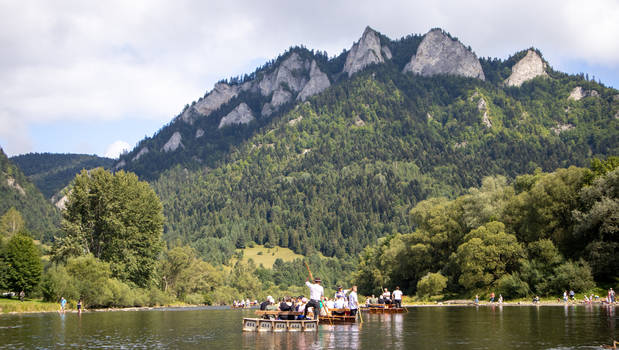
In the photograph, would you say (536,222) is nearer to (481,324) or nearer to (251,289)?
(481,324)

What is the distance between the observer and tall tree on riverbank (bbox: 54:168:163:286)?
98.1 meters

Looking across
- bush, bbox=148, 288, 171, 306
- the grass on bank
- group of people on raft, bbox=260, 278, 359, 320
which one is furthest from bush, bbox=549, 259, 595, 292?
bush, bbox=148, 288, 171, 306

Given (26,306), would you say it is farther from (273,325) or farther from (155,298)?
(273,325)

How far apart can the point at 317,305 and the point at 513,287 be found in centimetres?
5213

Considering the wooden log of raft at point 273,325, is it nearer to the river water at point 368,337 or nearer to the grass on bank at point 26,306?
the river water at point 368,337

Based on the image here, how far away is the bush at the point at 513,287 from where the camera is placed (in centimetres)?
8381

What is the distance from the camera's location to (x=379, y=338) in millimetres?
36188

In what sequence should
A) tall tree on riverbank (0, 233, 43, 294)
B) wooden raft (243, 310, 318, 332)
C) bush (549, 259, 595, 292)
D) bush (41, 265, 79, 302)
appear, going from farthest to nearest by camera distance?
1. tall tree on riverbank (0, 233, 43, 294)
2. bush (41, 265, 79, 302)
3. bush (549, 259, 595, 292)
4. wooden raft (243, 310, 318, 332)

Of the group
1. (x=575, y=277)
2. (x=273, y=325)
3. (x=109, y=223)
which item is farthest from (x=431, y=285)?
(x=273, y=325)

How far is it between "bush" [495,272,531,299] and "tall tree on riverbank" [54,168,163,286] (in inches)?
2472

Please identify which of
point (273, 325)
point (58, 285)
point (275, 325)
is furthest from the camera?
point (58, 285)

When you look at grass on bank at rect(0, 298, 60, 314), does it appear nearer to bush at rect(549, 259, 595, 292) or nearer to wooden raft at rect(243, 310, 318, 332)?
wooden raft at rect(243, 310, 318, 332)

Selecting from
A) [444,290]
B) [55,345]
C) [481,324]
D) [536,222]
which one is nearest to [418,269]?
[444,290]

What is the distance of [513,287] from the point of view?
85875 mm
